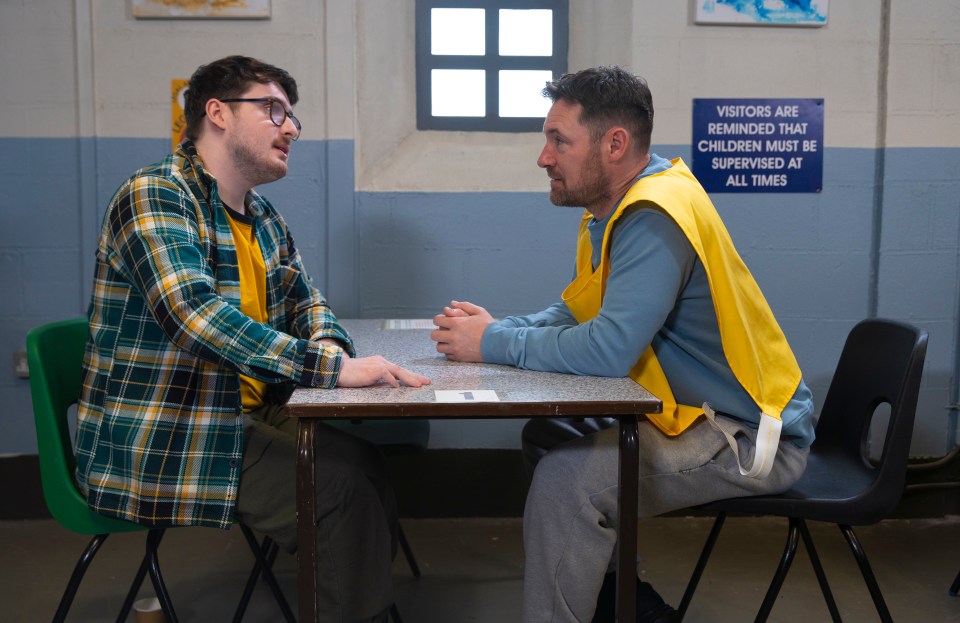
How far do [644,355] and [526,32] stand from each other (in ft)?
5.99

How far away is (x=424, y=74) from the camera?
3270 mm

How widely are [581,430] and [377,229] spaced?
1288 millimetres

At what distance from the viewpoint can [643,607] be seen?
1.96 meters

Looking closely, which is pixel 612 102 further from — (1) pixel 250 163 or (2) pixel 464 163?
(2) pixel 464 163

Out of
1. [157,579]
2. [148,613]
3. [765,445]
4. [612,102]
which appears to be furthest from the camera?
[148,613]

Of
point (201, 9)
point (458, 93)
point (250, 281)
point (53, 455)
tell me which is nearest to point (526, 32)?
point (458, 93)

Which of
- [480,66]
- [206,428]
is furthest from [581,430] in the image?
[480,66]

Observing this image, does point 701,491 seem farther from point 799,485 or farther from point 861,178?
point 861,178

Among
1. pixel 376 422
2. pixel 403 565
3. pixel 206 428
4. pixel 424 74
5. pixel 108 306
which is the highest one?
pixel 424 74

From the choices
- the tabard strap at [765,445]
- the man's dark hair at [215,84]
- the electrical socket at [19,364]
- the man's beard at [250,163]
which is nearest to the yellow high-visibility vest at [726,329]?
the tabard strap at [765,445]

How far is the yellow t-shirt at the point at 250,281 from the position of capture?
209 cm

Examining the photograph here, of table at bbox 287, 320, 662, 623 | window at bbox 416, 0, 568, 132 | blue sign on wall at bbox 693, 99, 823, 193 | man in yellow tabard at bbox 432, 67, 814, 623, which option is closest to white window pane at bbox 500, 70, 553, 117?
window at bbox 416, 0, 568, 132

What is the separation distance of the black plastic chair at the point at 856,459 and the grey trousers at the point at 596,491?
Answer: 0.07 meters

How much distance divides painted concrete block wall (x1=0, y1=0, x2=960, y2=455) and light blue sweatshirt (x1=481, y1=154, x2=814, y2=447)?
124cm
